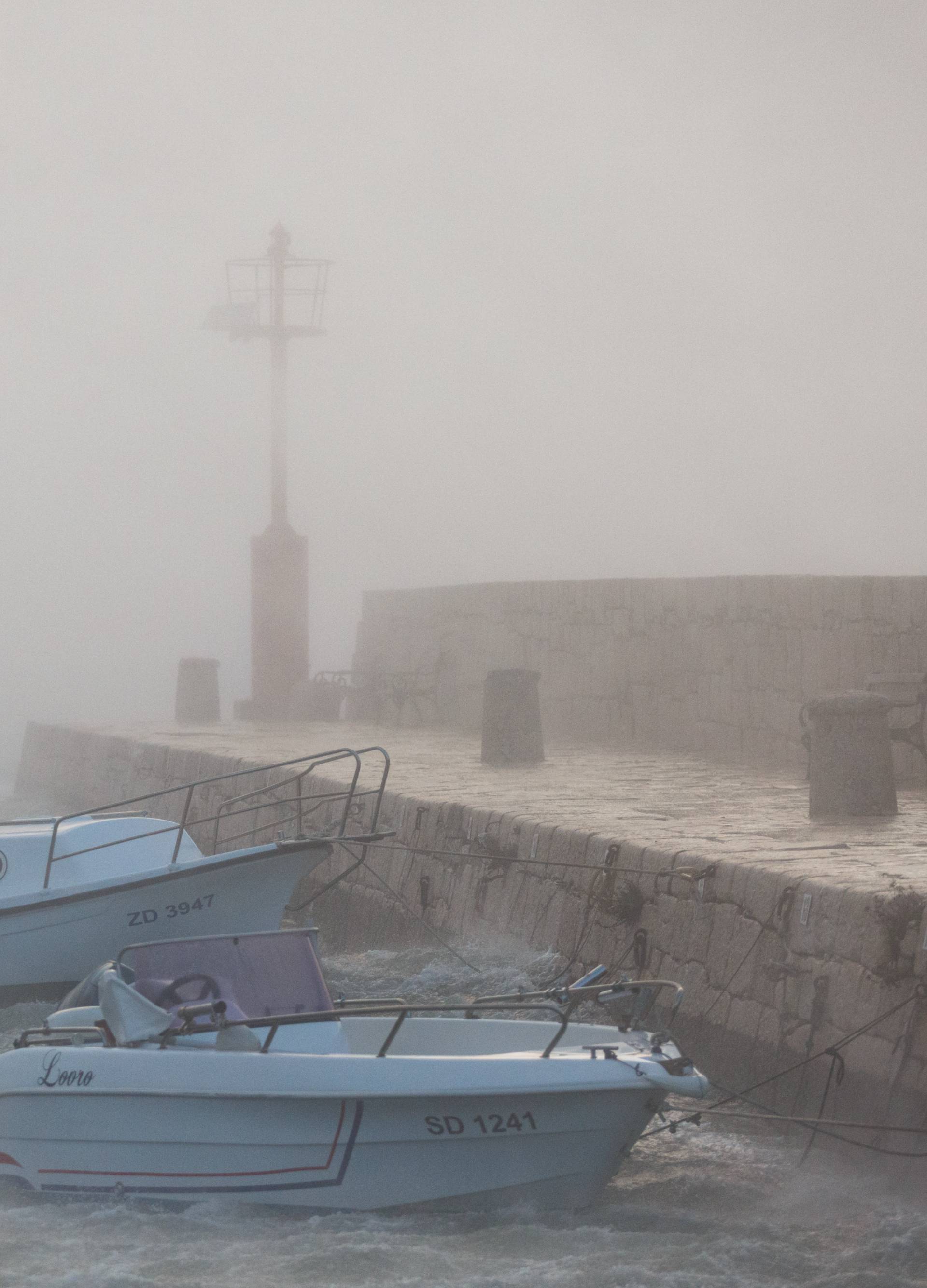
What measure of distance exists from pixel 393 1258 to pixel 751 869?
8.57 ft

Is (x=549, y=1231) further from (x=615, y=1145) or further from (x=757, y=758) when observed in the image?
(x=757, y=758)

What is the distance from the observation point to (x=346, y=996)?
30.0 ft

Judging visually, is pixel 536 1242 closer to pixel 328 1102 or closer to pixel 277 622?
pixel 328 1102

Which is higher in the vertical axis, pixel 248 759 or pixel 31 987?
pixel 248 759

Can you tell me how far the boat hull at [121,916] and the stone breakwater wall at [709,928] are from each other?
107cm

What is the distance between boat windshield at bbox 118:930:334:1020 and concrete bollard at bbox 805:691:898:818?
3921mm

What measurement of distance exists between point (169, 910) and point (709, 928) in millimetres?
3287

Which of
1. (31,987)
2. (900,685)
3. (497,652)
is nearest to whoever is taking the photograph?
(31,987)

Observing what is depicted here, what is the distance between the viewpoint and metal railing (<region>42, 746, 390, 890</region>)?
865 cm

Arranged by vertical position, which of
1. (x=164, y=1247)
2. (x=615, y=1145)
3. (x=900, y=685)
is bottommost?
(x=164, y=1247)

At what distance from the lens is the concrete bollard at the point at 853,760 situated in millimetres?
9273

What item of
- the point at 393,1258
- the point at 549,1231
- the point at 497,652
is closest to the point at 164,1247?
the point at 393,1258

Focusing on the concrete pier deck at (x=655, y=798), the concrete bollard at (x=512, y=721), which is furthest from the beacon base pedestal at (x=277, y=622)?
the concrete bollard at (x=512, y=721)

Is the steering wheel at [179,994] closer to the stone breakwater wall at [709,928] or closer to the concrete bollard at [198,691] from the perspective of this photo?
the stone breakwater wall at [709,928]
